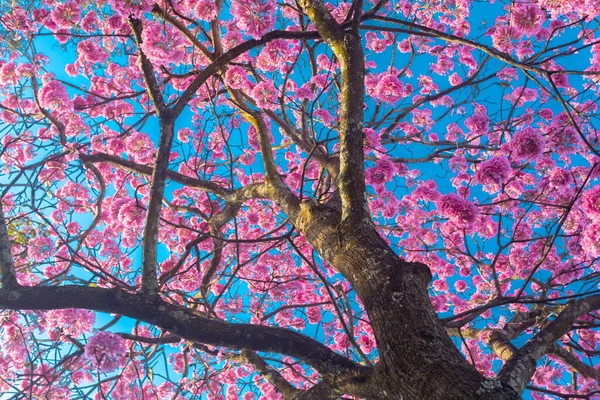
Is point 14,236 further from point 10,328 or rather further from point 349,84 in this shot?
point 349,84

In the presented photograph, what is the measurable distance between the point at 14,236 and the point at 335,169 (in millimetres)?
4206

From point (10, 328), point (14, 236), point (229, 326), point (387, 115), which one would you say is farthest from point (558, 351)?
point (14, 236)

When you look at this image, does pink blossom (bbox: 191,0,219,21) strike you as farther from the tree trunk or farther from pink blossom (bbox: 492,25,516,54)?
pink blossom (bbox: 492,25,516,54)

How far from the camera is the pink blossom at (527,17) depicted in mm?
4434

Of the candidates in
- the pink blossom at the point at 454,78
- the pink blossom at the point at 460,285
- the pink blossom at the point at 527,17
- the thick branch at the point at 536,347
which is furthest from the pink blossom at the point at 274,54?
the pink blossom at the point at 460,285

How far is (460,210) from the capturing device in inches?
126

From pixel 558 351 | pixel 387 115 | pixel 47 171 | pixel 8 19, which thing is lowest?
pixel 558 351

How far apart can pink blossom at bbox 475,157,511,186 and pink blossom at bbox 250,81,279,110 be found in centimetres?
216

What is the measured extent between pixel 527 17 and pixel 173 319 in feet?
15.3

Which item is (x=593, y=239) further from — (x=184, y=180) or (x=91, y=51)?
(x=91, y=51)

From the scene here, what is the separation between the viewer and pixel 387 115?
18.0 ft

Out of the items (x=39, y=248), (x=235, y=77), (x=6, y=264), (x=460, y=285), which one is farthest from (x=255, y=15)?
(x=460, y=285)

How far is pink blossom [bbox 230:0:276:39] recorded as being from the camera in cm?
344

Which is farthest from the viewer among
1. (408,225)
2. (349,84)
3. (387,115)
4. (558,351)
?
(408,225)
